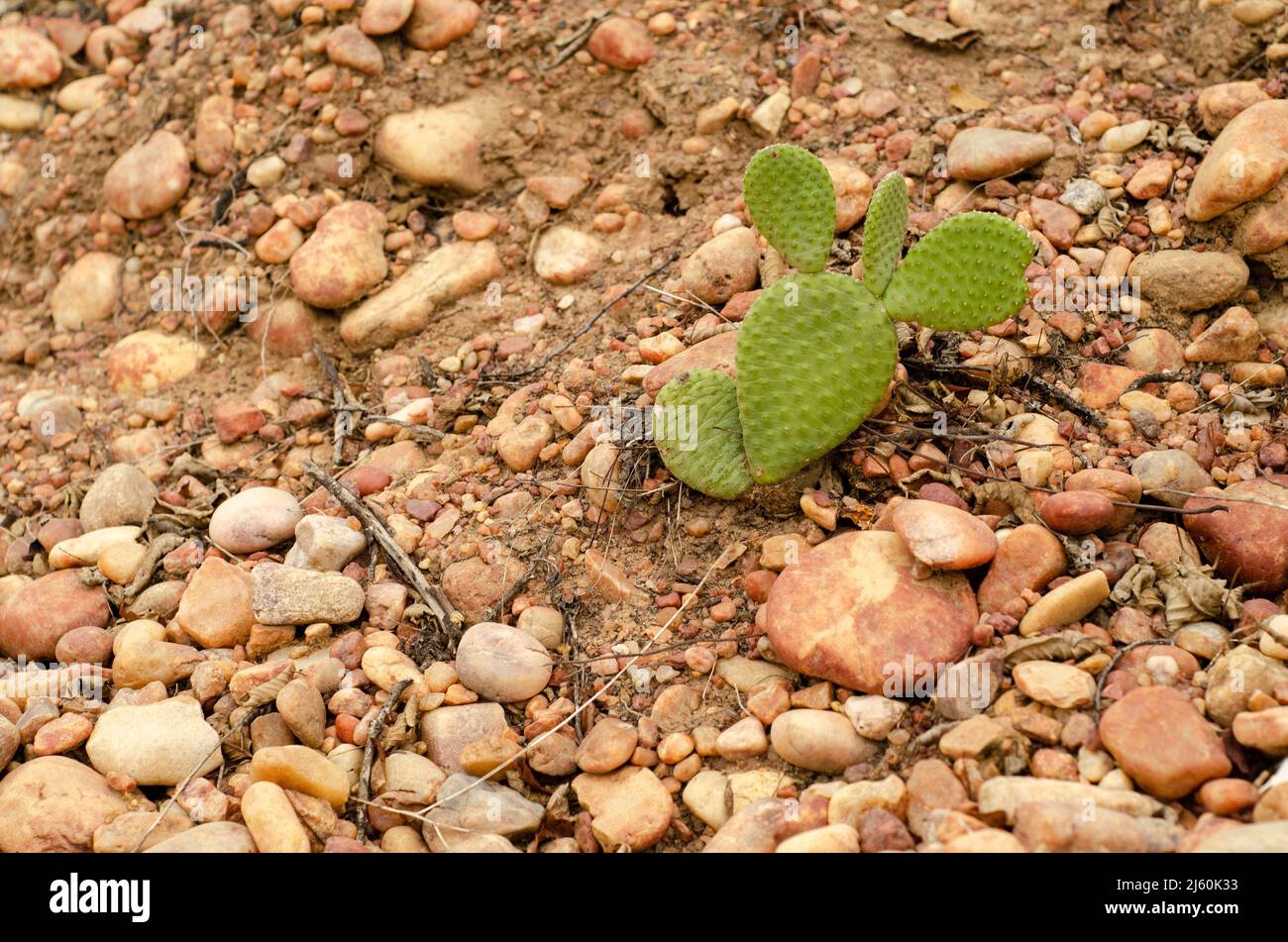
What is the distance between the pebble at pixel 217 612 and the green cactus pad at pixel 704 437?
50.5 inches

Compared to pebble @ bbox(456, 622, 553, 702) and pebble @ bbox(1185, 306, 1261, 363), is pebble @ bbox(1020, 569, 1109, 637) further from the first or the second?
pebble @ bbox(456, 622, 553, 702)

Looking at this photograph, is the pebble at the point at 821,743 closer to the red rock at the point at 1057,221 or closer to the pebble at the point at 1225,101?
the red rock at the point at 1057,221

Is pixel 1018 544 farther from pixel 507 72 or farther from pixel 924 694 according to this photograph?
pixel 507 72

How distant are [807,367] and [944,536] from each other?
56cm

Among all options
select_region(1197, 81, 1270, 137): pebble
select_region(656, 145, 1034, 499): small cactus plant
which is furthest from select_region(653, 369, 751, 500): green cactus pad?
select_region(1197, 81, 1270, 137): pebble

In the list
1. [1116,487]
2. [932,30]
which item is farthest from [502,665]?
[932,30]

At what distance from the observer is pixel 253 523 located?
3.33 metres

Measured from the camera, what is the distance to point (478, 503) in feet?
10.5

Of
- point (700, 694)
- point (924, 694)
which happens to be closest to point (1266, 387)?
point (924, 694)

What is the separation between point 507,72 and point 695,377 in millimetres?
2036

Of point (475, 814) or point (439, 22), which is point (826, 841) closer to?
point (475, 814)

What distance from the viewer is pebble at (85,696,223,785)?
8.57 ft

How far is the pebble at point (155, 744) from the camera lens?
261cm

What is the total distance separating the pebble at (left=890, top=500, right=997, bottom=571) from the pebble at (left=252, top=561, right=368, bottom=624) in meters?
1.52
